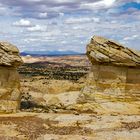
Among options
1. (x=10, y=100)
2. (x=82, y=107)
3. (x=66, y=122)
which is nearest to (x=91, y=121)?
(x=66, y=122)

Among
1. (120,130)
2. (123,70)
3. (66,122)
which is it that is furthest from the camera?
(123,70)

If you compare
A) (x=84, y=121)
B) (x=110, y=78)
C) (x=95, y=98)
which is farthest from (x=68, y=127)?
(x=110, y=78)

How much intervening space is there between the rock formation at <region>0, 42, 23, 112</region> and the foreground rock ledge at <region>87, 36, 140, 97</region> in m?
7.97

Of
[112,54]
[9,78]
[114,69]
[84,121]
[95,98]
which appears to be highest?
[112,54]

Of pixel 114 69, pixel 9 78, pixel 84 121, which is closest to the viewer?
pixel 84 121

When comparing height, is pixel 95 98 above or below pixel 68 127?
above

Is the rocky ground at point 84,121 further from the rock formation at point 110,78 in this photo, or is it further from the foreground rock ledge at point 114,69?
the foreground rock ledge at point 114,69

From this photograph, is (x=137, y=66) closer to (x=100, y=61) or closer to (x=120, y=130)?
(x=100, y=61)

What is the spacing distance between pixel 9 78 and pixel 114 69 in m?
11.0

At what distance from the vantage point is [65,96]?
2589 inches

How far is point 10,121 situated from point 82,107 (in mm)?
9597

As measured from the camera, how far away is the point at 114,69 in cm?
4556

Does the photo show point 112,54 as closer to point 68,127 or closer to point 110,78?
point 110,78

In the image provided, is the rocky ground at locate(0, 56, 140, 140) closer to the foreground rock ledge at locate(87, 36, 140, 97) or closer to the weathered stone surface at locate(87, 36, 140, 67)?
the foreground rock ledge at locate(87, 36, 140, 97)
